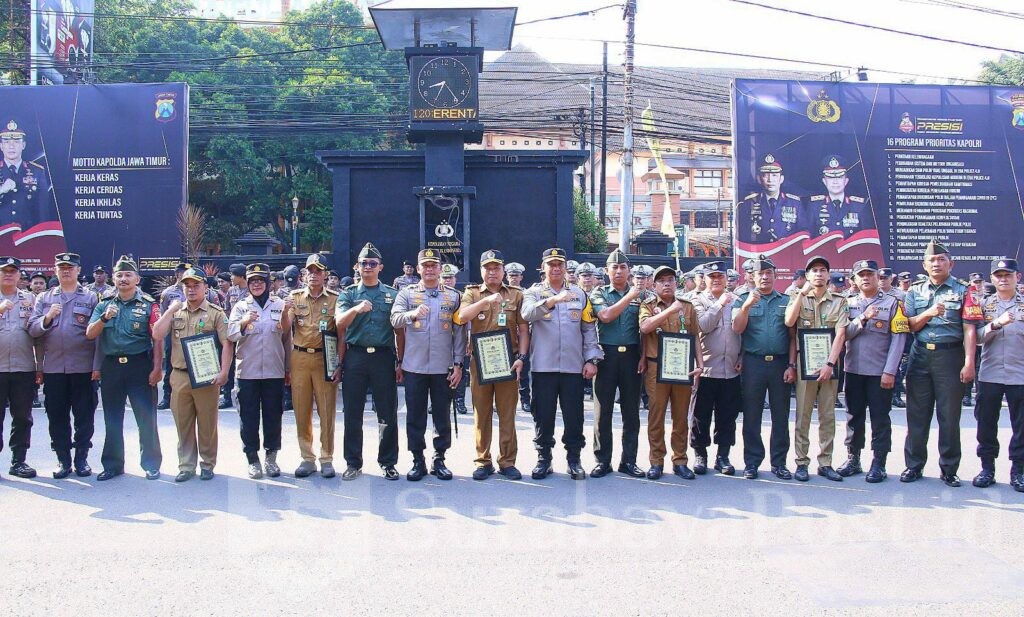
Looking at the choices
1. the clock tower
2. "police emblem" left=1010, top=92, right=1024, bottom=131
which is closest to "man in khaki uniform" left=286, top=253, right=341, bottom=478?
the clock tower

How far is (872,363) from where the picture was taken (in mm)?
6891

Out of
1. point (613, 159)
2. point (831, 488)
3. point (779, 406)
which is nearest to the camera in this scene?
point (831, 488)

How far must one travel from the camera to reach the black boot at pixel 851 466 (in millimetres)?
6883

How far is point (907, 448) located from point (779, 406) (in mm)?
1065

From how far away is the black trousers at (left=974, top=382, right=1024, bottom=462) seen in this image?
6598 mm

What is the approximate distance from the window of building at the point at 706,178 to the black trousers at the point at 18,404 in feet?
136

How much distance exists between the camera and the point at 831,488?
646 centimetres

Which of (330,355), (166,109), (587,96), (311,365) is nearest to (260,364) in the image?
(311,365)

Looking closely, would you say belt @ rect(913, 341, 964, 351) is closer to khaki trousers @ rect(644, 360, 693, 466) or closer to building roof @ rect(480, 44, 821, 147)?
khaki trousers @ rect(644, 360, 693, 466)

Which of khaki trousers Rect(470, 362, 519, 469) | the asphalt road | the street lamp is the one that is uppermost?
the street lamp

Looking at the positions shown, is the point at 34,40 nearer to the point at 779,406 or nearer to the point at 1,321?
the point at 1,321

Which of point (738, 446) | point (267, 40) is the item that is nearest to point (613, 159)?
point (267, 40)

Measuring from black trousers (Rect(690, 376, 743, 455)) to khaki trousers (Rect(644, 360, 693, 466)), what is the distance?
0.67ft

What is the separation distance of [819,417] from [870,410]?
0.47 metres
